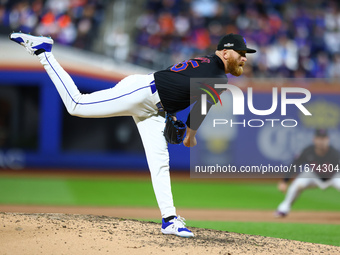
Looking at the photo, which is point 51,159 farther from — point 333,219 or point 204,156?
point 333,219

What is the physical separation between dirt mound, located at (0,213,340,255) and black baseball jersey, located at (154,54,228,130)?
1.10 m

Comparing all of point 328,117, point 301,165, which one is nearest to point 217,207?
point 301,165

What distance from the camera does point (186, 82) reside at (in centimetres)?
464

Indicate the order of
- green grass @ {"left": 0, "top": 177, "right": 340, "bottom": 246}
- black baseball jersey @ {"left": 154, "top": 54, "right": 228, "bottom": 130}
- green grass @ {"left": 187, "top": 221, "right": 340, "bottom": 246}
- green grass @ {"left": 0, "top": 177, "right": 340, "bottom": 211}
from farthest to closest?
green grass @ {"left": 0, "top": 177, "right": 340, "bottom": 211}
green grass @ {"left": 0, "top": 177, "right": 340, "bottom": 246}
green grass @ {"left": 187, "top": 221, "right": 340, "bottom": 246}
black baseball jersey @ {"left": 154, "top": 54, "right": 228, "bottom": 130}

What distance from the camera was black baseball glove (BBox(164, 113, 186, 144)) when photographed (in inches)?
184

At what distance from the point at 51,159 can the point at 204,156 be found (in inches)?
168

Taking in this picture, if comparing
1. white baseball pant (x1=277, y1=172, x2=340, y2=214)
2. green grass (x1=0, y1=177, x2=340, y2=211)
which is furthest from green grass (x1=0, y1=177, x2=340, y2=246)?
white baseball pant (x1=277, y1=172, x2=340, y2=214)

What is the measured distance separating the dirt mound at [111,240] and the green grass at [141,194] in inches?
175

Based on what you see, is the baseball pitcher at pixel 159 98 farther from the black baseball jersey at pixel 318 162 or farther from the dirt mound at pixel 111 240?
the black baseball jersey at pixel 318 162

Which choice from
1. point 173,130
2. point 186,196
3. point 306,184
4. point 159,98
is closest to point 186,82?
point 159,98

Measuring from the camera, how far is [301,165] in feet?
27.5

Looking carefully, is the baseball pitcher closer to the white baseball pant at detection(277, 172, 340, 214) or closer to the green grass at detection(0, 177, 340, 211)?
the white baseball pant at detection(277, 172, 340, 214)

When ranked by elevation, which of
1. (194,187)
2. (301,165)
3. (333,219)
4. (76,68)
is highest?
(76,68)

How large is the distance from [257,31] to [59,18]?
19.7 feet
